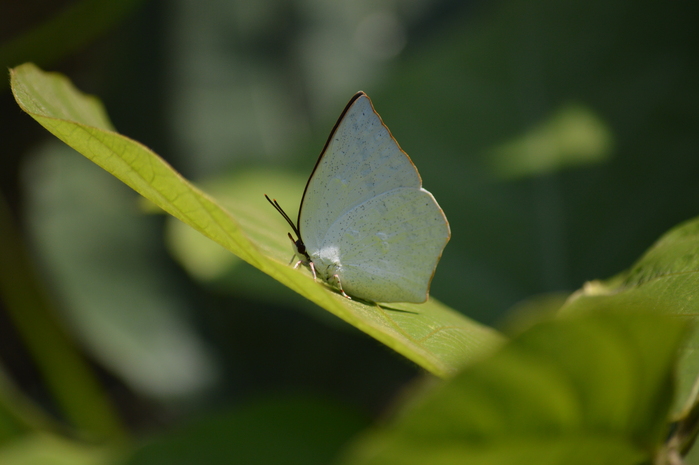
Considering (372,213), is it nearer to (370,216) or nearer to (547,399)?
(370,216)

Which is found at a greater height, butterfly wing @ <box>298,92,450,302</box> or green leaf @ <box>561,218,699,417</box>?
butterfly wing @ <box>298,92,450,302</box>

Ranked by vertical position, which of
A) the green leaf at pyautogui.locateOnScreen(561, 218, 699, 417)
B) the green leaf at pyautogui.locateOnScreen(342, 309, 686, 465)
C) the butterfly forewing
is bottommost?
the green leaf at pyautogui.locateOnScreen(561, 218, 699, 417)

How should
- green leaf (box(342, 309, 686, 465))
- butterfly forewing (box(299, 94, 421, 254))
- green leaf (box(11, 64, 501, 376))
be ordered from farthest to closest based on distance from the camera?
1. butterfly forewing (box(299, 94, 421, 254))
2. green leaf (box(11, 64, 501, 376))
3. green leaf (box(342, 309, 686, 465))

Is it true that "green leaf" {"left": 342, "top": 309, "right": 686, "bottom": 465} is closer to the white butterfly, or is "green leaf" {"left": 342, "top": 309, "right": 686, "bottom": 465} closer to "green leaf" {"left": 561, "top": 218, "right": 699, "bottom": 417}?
"green leaf" {"left": 561, "top": 218, "right": 699, "bottom": 417}

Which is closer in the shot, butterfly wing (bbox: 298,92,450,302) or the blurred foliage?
the blurred foliage

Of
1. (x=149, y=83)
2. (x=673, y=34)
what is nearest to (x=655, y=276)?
(x=673, y=34)

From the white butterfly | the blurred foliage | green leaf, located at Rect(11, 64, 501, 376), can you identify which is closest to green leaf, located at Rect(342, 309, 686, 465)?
Answer: the blurred foliage

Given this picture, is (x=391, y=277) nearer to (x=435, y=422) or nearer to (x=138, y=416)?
(x=435, y=422)

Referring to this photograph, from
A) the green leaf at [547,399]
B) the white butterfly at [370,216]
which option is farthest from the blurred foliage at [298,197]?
the white butterfly at [370,216]
